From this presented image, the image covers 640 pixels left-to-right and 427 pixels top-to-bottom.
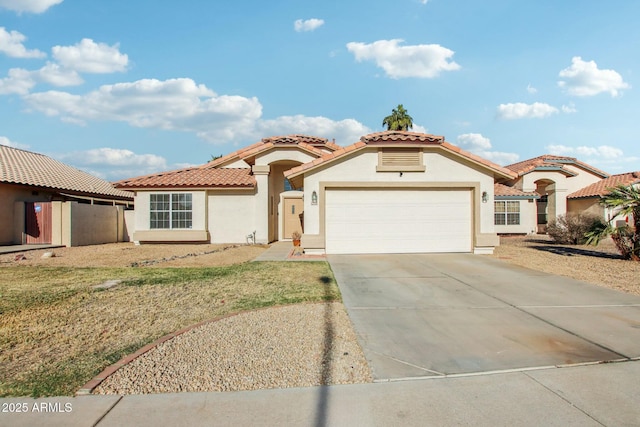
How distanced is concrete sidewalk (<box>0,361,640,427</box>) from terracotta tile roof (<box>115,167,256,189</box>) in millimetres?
14671

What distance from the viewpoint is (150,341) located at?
16.6 feet

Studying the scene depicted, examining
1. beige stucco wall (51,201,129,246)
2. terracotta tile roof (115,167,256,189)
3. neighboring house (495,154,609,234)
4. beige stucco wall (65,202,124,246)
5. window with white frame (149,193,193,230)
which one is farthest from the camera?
neighboring house (495,154,609,234)

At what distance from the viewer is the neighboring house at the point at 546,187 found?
24.3 metres

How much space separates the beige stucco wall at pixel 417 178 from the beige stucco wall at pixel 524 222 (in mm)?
11122

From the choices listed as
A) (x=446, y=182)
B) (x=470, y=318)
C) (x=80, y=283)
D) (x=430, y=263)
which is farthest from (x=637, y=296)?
(x=80, y=283)

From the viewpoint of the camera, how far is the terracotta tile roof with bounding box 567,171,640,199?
73.2 ft

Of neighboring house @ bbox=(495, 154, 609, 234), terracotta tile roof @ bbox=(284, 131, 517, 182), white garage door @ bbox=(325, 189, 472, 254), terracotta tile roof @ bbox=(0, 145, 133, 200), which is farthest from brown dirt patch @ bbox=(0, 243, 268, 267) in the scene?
neighboring house @ bbox=(495, 154, 609, 234)

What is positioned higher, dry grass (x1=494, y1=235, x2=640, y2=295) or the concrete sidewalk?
dry grass (x1=494, y1=235, x2=640, y2=295)

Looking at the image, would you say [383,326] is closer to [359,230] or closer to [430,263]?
[430,263]

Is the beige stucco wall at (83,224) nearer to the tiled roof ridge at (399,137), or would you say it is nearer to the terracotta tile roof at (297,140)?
the terracotta tile roof at (297,140)

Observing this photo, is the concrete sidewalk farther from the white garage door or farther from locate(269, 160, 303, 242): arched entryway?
locate(269, 160, 303, 242): arched entryway

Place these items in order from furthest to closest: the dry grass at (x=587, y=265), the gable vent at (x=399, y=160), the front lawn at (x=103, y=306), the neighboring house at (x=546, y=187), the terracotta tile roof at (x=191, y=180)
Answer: the neighboring house at (x=546, y=187) < the terracotta tile roof at (x=191, y=180) < the gable vent at (x=399, y=160) < the dry grass at (x=587, y=265) < the front lawn at (x=103, y=306)

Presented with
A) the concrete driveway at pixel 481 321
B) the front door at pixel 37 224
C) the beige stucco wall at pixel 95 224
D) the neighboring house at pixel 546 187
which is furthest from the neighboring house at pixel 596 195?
the front door at pixel 37 224

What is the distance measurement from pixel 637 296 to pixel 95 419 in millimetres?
9138
